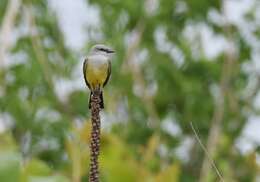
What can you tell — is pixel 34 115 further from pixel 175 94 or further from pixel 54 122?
pixel 175 94

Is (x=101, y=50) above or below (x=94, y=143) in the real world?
above

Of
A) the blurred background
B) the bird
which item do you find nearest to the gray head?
the bird

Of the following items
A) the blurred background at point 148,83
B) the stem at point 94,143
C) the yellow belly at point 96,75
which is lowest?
the stem at point 94,143

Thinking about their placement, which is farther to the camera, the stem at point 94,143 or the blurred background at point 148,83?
the blurred background at point 148,83

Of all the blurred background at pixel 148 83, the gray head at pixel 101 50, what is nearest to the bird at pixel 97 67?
the gray head at pixel 101 50

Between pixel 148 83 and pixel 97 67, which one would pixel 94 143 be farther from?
pixel 148 83

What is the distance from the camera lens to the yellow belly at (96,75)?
135cm

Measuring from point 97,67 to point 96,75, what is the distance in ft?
0.09

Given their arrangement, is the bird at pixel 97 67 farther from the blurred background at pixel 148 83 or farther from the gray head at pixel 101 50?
the blurred background at pixel 148 83

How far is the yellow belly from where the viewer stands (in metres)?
1.35

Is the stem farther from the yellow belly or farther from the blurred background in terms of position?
the blurred background

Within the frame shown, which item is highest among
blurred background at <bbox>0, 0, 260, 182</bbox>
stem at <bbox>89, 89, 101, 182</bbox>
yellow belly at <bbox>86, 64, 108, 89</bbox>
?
blurred background at <bbox>0, 0, 260, 182</bbox>

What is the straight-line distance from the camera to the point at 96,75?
1.38 m

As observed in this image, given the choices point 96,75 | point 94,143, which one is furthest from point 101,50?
point 94,143
